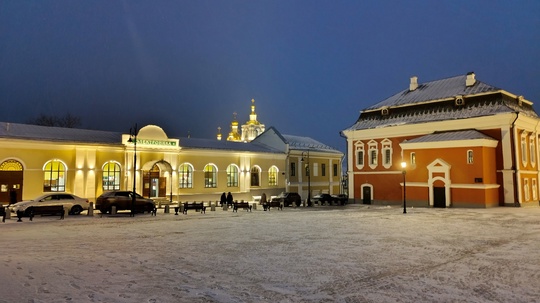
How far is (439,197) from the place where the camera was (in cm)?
3158

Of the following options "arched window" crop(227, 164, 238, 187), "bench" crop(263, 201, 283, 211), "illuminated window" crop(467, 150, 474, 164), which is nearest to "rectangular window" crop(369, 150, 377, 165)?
"illuminated window" crop(467, 150, 474, 164)

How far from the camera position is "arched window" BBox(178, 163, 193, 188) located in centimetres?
3488

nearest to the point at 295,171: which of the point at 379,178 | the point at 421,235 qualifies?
the point at 379,178

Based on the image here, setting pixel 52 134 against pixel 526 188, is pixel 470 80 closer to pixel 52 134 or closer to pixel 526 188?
pixel 526 188

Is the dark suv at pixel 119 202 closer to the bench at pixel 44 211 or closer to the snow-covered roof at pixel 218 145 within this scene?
the bench at pixel 44 211

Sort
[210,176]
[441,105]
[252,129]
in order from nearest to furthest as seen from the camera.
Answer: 1. [441,105]
2. [210,176]
3. [252,129]

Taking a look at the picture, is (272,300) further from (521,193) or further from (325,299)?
(521,193)

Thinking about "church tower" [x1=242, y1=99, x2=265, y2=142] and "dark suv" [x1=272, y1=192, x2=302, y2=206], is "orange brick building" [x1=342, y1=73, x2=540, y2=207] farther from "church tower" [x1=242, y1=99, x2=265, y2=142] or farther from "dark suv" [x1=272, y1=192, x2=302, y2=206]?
"church tower" [x1=242, y1=99, x2=265, y2=142]

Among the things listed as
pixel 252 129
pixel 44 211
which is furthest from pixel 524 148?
pixel 252 129

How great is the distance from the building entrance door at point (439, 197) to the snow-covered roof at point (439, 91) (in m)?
8.09

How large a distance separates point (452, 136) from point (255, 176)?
19573 mm

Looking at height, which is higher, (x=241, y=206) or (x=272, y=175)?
(x=272, y=175)

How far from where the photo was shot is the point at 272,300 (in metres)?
7.32

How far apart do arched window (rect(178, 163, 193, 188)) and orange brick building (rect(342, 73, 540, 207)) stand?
15.6 m
